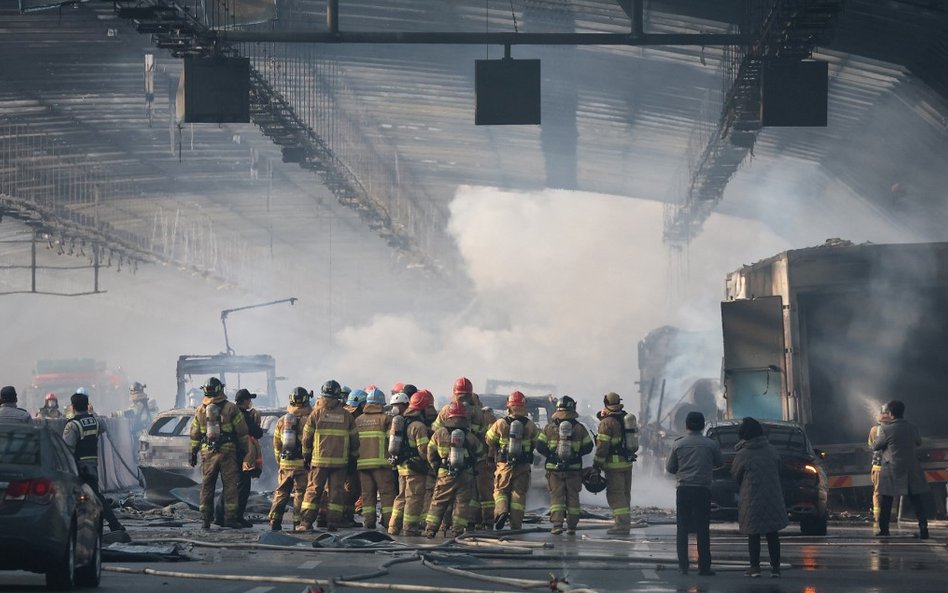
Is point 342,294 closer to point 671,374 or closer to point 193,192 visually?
point 193,192

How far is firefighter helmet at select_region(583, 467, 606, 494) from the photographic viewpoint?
20.4 m

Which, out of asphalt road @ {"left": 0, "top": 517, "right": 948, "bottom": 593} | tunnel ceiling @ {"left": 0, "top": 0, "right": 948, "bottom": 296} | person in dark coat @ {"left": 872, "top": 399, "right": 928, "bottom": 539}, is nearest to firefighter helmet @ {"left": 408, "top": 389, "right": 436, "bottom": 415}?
asphalt road @ {"left": 0, "top": 517, "right": 948, "bottom": 593}

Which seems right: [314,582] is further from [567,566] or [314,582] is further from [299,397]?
[299,397]

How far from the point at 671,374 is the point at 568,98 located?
7533mm

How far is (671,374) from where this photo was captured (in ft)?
132

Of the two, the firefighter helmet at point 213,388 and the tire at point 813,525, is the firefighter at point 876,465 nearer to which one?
the tire at point 813,525

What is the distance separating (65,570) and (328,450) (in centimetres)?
809

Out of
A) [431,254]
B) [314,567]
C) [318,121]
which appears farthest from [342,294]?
[314,567]

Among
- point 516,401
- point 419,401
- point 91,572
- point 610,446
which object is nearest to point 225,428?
point 419,401

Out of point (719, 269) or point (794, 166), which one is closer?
point (794, 166)

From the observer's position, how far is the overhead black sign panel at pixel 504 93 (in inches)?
858

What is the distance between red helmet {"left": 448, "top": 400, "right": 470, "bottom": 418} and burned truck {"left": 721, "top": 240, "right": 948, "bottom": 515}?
5.50 metres

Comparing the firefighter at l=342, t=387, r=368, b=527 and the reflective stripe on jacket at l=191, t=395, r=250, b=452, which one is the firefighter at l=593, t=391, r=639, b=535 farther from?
the reflective stripe on jacket at l=191, t=395, r=250, b=452

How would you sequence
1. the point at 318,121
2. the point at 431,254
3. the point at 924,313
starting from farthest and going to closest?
the point at 431,254 < the point at 318,121 < the point at 924,313
